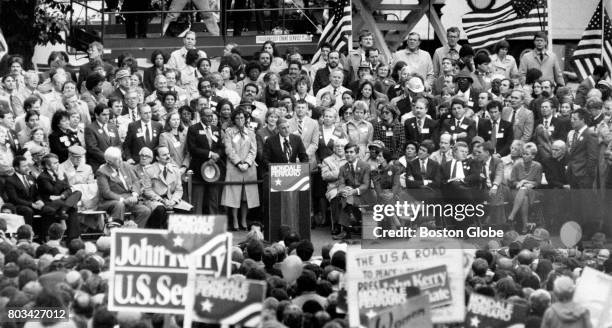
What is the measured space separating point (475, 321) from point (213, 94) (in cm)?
1066

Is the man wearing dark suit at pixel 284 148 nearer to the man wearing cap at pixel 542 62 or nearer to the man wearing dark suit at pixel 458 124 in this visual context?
the man wearing dark suit at pixel 458 124

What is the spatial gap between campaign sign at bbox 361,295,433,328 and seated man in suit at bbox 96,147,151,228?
8.52 metres

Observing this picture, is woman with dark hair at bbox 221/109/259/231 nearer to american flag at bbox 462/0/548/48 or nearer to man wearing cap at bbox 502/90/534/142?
man wearing cap at bbox 502/90/534/142

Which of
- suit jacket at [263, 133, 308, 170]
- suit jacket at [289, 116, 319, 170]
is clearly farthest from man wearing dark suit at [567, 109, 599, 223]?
suit jacket at [263, 133, 308, 170]

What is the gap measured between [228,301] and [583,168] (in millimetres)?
9980

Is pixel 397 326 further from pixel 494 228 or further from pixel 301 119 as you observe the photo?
pixel 301 119

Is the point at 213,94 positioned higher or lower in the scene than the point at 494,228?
higher

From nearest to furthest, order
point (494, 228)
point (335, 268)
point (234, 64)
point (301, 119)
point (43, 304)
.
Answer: point (43, 304) → point (335, 268) → point (494, 228) → point (301, 119) → point (234, 64)

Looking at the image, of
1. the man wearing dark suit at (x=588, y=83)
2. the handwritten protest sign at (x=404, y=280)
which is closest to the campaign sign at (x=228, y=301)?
the handwritten protest sign at (x=404, y=280)

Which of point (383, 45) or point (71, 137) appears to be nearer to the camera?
point (71, 137)

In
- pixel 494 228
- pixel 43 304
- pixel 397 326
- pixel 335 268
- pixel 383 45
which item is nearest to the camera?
pixel 397 326

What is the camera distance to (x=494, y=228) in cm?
2062

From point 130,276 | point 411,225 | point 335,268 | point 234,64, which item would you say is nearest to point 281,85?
point 234,64

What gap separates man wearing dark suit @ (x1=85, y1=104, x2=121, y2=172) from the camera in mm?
20734
